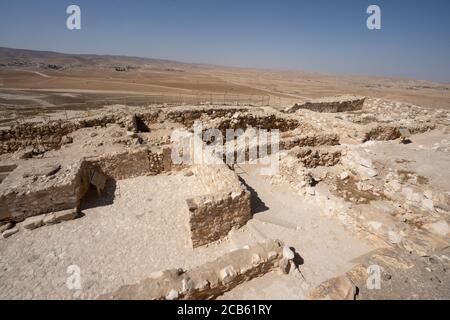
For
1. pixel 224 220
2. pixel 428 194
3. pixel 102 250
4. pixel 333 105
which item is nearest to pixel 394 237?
pixel 428 194

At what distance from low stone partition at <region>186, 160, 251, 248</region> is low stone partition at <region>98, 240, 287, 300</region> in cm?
120

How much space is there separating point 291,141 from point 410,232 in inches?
201

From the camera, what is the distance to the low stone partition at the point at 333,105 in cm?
1798

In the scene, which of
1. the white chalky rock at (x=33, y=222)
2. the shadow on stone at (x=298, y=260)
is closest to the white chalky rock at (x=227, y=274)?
the shadow on stone at (x=298, y=260)

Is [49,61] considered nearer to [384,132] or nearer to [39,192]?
[39,192]

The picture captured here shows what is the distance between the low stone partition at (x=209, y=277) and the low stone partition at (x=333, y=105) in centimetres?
1432

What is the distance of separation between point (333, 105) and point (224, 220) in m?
17.1

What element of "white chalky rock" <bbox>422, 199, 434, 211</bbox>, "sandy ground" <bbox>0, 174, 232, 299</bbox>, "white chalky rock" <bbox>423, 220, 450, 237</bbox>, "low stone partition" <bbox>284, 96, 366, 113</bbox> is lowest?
"sandy ground" <bbox>0, 174, 232, 299</bbox>

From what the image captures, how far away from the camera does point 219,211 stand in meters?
5.27

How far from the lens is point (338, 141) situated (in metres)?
10.6

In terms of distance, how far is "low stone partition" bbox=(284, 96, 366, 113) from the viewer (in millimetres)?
17984

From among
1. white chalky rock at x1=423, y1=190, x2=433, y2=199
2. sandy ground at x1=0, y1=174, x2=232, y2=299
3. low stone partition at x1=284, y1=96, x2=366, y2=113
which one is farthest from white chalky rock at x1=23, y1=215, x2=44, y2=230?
low stone partition at x1=284, y1=96, x2=366, y2=113

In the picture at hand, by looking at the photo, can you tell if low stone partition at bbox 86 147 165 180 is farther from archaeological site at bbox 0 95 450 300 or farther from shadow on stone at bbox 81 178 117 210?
shadow on stone at bbox 81 178 117 210
